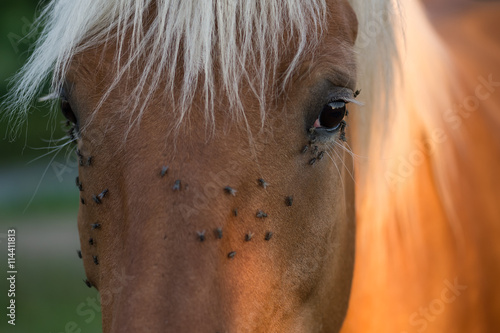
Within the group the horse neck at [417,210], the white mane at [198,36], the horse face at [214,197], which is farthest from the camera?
the horse neck at [417,210]

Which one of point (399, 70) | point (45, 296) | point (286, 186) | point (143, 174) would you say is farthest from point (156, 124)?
point (45, 296)

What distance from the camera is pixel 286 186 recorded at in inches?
63.1

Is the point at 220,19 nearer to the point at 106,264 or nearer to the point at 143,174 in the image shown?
the point at 143,174

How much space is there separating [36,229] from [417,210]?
7.89 m

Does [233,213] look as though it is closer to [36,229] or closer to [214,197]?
[214,197]

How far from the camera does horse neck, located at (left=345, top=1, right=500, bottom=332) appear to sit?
212 cm

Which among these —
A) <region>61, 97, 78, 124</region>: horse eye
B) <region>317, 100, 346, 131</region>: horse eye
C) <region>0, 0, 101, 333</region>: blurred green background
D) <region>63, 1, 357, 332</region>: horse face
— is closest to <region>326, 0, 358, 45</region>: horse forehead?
<region>63, 1, 357, 332</region>: horse face

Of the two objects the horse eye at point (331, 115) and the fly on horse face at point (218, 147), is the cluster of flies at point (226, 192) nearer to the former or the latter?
the fly on horse face at point (218, 147)

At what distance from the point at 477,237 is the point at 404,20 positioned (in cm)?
96

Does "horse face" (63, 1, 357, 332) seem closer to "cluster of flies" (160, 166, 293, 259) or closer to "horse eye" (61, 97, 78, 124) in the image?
"cluster of flies" (160, 166, 293, 259)

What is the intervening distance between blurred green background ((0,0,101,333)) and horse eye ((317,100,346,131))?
527 cm

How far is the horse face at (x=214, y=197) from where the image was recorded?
142cm

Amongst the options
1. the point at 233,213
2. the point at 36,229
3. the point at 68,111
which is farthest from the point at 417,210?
the point at 36,229

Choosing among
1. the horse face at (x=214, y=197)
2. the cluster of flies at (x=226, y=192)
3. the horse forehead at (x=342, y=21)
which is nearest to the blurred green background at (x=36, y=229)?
the cluster of flies at (x=226, y=192)
